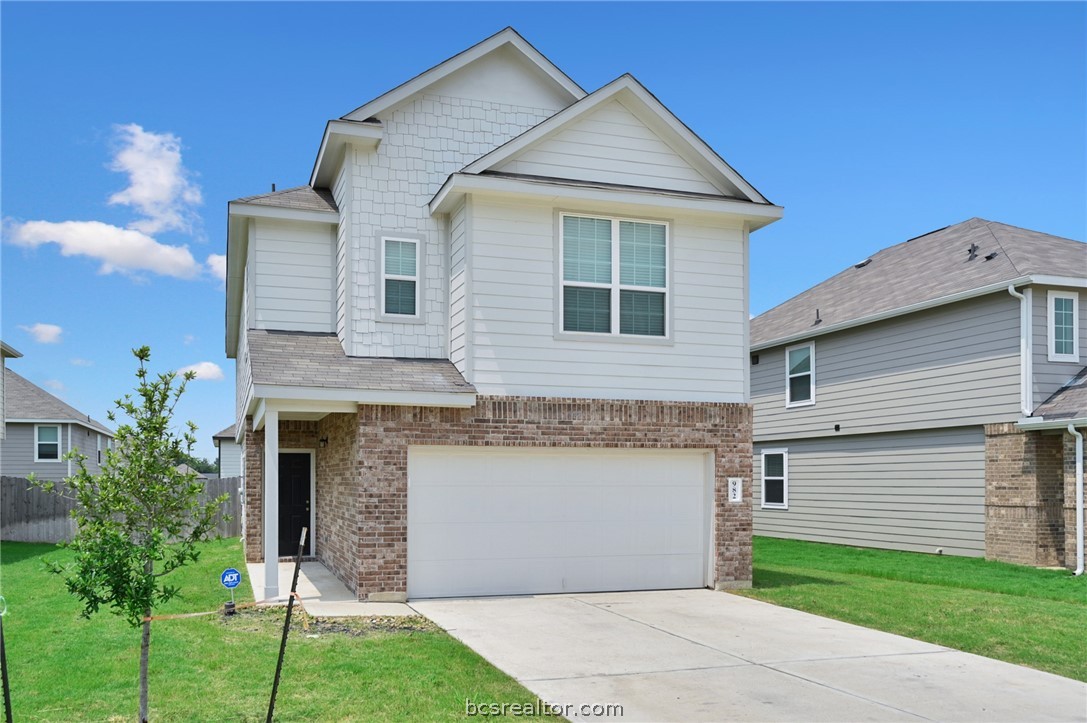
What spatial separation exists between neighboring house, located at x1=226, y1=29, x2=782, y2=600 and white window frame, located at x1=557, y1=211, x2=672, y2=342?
30mm

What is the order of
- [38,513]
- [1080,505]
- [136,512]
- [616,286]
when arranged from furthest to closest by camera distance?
[38,513] < [1080,505] < [616,286] < [136,512]

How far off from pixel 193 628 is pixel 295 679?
3141 mm

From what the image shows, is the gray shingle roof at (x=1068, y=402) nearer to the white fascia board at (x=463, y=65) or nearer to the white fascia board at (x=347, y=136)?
the white fascia board at (x=463, y=65)

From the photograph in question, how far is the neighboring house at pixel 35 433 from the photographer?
30469 mm

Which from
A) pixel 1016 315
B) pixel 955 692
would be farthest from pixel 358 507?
pixel 1016 315

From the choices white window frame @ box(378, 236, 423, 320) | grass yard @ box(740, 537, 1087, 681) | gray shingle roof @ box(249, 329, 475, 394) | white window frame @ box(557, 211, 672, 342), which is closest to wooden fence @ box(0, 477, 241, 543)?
gray shingle roof @ box(249, 329, 475, 394)

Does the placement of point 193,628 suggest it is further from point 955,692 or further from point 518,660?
point 955,692

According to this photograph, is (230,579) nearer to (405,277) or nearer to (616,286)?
(405,277)

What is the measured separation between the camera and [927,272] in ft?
68.1

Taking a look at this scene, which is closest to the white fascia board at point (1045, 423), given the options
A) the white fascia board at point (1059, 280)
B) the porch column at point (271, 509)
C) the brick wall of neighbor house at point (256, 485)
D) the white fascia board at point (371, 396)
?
the white fascia board at point (1059, 280)

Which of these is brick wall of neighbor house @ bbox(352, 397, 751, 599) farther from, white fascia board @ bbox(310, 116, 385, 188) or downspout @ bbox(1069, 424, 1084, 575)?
downspout @ bbox(1069, 424, 1084, 575)

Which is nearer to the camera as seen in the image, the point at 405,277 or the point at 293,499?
the point at 405,277

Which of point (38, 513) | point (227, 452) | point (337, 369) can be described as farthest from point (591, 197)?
point (227, 452)

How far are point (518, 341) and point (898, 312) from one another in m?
10.2
